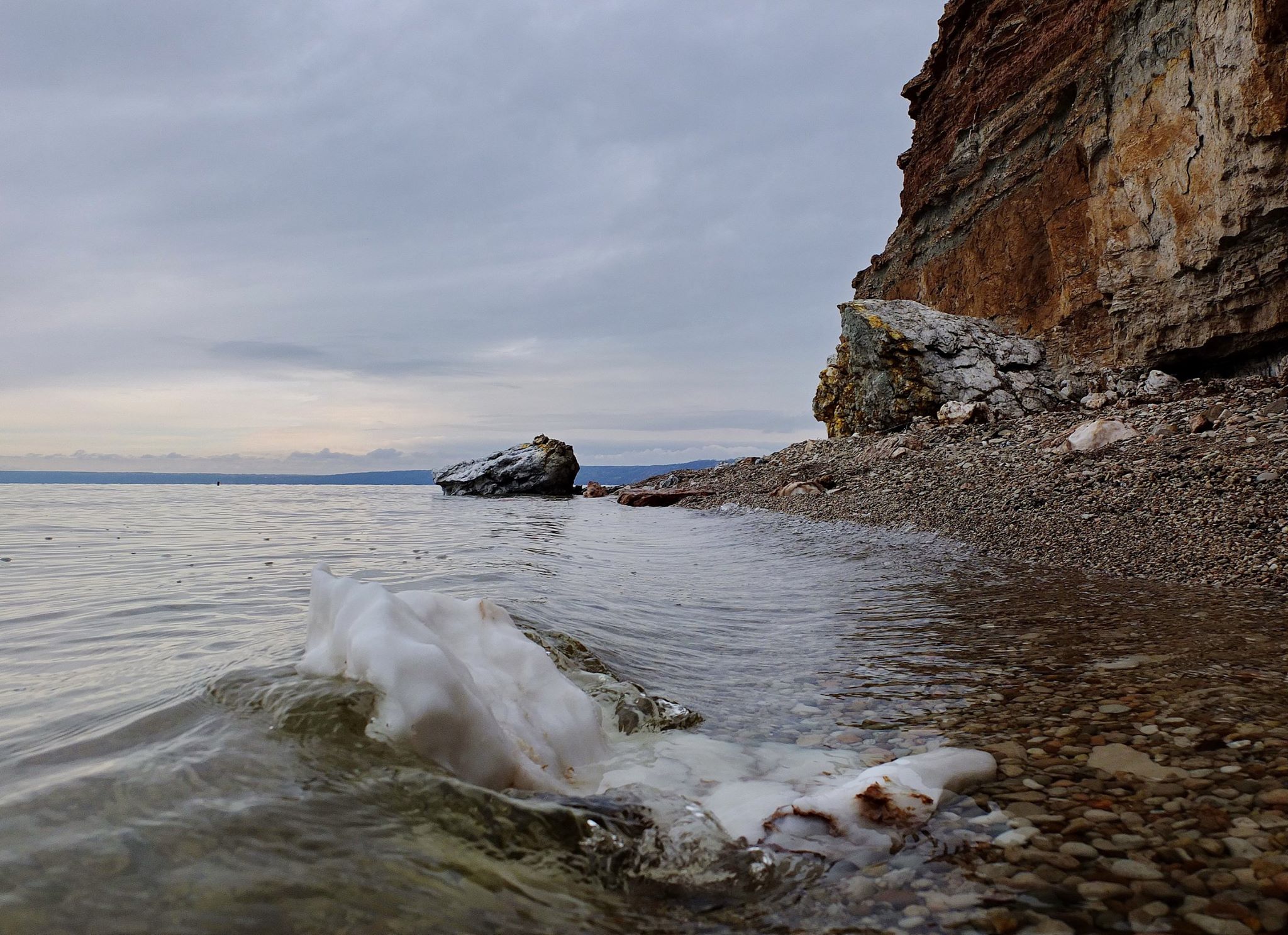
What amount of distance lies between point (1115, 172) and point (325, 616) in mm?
17665

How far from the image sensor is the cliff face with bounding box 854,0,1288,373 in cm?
1120

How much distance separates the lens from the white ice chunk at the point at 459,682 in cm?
200

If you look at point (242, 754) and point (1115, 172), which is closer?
point (242, 754)

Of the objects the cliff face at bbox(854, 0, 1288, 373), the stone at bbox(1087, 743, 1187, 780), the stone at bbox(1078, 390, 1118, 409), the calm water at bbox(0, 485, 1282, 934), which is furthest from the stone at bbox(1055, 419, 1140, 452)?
the stone at bbox(1087, 743, 1187, 780)

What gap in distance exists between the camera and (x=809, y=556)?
797 centimetres

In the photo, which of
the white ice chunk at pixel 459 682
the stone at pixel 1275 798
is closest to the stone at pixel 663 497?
the white ice chunk at pixel 459 682

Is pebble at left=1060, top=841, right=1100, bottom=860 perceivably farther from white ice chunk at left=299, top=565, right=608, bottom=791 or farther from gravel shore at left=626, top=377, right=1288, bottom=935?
white ice chunk at left=299, top=565, right=608, bottom=791

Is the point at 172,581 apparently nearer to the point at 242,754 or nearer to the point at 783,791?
the point at 242,754

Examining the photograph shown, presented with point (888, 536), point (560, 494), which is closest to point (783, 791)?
point (888, 536)

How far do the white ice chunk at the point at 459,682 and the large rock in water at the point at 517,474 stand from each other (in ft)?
81.5

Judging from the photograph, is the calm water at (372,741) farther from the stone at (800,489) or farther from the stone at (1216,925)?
the stone at (800,489)

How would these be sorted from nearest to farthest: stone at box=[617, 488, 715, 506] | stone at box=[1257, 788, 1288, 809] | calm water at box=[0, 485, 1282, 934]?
1. calm water at box=[0, 485, 1282, 934]
2. stone at box=[1257, 788, 1288, 809]
3. stone at box=[617, 488, 715, 506]

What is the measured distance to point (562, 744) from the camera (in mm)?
2352

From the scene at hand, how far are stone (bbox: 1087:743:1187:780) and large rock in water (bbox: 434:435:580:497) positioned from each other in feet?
85.3
